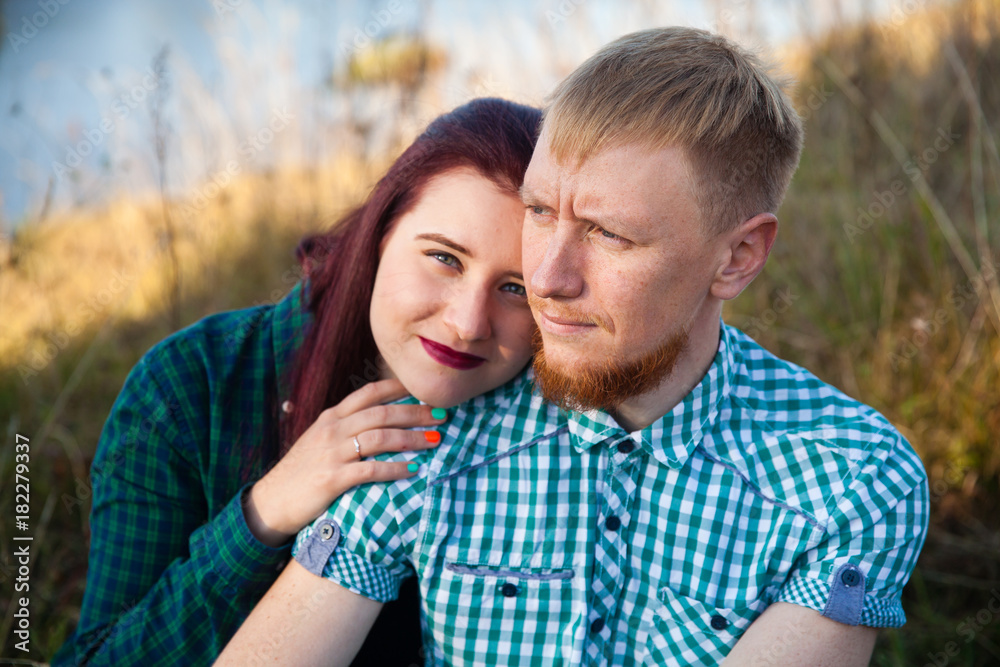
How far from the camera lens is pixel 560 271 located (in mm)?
1797

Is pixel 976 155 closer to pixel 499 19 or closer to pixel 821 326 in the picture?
pixel 821 326

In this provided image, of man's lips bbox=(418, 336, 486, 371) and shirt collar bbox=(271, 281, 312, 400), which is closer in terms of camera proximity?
man's lips bbox=(418, 336, 486, 371)

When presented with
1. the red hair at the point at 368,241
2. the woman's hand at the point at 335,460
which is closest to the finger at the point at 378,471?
the woman's hand at the point at 335,460

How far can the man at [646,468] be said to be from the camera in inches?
70.6

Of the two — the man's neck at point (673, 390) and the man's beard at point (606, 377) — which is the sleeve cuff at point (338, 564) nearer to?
the man's beard at point (606, 377)

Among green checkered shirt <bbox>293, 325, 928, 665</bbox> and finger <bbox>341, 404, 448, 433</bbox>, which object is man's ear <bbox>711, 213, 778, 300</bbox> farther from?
finger <bbox>341, 404, 448, 433</bbox>

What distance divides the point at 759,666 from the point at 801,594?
0.63ft

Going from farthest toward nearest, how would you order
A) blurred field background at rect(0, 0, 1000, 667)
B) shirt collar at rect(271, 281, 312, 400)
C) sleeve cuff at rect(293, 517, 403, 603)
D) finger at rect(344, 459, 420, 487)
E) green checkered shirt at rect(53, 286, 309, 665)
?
blurred field background at rect(0, 0, 1000, 667), shirt collar at rect(271, 281, 312, 400), green checkered shirt at rect(53, 286, 309, 665), finger at rect(344, 459, 420, 487), sleeve cuff at rect(293, 517, 403, 603)

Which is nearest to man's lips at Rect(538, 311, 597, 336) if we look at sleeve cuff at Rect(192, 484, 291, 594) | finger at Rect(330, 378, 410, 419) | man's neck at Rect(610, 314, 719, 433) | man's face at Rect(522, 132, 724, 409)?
man's face at Rect(522, 132, 724, 409)

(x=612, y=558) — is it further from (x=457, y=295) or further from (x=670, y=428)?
(x=457, y=295)

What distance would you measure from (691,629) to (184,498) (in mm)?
1563

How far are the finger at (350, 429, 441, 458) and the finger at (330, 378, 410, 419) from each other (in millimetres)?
203

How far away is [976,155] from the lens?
3.43m

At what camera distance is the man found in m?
1.79
